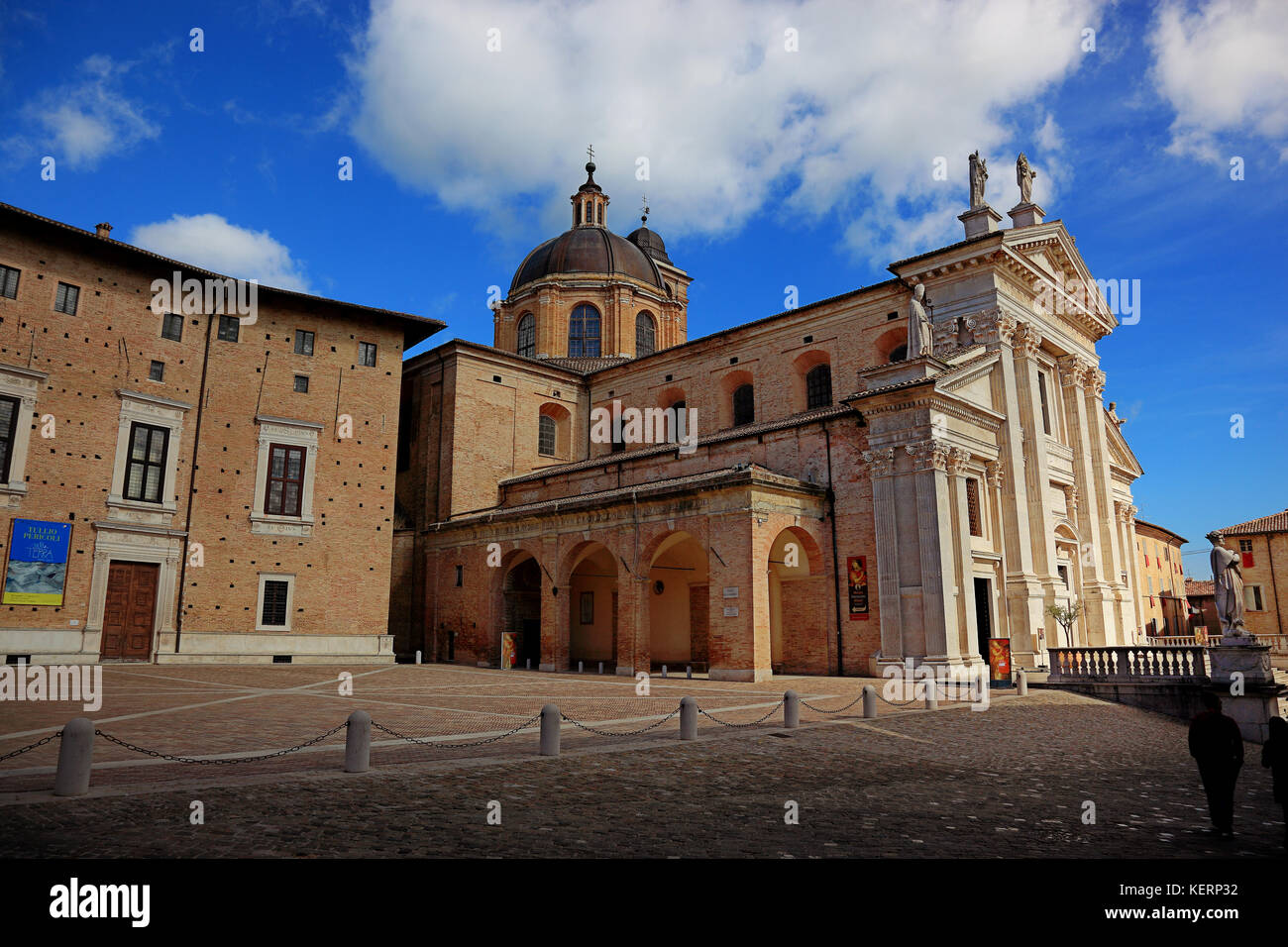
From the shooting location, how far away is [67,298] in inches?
891

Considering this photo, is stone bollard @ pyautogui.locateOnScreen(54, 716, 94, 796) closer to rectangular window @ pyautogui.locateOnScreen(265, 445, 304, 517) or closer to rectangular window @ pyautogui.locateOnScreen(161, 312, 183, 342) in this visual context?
rectangular window @ pyautogui.locateOnScreen(265, 445, 304, 517)

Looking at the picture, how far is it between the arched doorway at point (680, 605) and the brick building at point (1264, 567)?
101 feet

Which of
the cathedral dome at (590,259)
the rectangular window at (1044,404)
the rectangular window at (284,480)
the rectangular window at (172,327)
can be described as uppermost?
the cathedral dome at (590,259)

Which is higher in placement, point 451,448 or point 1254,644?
point 451,448

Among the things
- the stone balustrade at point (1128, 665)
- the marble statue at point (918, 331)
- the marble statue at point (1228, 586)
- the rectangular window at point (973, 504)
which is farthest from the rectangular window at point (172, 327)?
the marble statue at point (1228, 586)

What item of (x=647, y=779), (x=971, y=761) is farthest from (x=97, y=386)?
(x=971, y=761)

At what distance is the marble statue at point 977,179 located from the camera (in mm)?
25203

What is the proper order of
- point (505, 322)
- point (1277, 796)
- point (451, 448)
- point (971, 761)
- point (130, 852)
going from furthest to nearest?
point (505, 322) → point (451, 448) → point (971, 761) → point (1277, 796) → point (130, 852)

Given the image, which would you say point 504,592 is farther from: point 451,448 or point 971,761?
point 971,761

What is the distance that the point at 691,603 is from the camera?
1123 inches

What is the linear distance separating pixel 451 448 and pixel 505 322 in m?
11.2

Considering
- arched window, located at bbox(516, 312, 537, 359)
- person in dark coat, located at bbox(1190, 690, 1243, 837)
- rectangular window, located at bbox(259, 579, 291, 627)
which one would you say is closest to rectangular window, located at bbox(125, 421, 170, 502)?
rectangular window, located at bbox(259, 579, 291, 627)

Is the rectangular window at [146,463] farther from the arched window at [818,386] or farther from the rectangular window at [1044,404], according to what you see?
the rectangular window at [1044,404]

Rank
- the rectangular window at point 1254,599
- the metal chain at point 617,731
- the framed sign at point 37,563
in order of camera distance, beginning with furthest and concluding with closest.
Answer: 1. the rectangular window at point 1254,599
2. the framed sign at point 37,563
3. the metal chain at point 617,731
